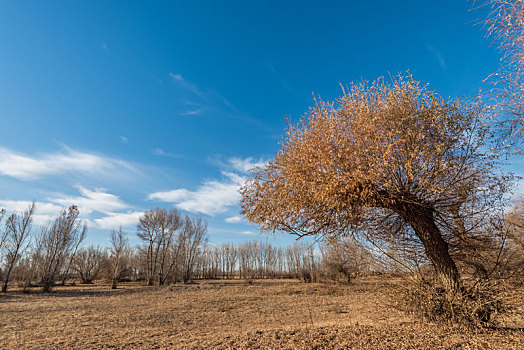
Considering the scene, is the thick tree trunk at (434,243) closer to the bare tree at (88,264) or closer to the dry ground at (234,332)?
the dry ground at (234,332)

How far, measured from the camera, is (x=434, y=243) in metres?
5.46

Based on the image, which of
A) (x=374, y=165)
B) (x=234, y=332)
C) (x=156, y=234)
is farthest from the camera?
(x=156, y=234)

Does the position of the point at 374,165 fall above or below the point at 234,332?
above

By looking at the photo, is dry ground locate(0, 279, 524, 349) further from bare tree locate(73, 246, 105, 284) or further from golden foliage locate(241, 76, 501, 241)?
bare tree locate(73, 246, 105, 284)

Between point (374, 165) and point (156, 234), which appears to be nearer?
point (374, 165)

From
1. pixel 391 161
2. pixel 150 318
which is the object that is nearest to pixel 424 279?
pixel 391 161

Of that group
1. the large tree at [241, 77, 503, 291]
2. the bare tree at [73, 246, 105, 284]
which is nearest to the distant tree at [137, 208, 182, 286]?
the bare tree at [73, 246, 105, 284]

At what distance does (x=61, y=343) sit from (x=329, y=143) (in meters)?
9.69

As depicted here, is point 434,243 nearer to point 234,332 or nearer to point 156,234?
point 234,332

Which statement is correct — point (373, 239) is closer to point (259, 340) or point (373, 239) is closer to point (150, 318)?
point (259, 340)

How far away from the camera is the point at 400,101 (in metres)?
5.54

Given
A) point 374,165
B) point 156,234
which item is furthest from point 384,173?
point 156,234

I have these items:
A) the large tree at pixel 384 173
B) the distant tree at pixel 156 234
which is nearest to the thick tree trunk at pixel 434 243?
the large tree at pixel 384 173

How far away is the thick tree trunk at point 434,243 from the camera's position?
526 centimetres
